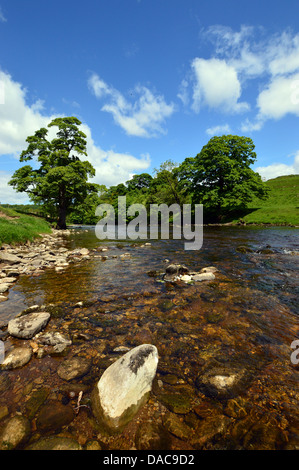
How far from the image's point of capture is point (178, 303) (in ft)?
18.3

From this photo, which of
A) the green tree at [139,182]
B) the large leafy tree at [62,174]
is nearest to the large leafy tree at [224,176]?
the large leafy tree at [62,174]

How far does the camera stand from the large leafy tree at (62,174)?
30.7m

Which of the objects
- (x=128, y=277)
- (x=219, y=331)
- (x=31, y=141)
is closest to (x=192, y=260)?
(x=128, y=277)

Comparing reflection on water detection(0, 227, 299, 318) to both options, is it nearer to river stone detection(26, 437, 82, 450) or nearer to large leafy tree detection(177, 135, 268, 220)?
river stone detection(26, 437, 82, 450)

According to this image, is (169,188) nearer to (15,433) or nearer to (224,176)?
(224,176)

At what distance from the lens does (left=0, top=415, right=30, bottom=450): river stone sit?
206 centimetres

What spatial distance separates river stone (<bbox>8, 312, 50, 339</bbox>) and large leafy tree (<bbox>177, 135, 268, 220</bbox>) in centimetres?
3743

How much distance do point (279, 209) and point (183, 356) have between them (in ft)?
142

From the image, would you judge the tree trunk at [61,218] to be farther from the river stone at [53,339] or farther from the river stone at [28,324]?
the river stone at [53,339]

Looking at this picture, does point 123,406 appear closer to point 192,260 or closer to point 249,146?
point 192,260

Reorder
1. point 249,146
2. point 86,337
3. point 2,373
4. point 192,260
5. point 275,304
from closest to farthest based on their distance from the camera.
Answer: point 2,373 < point 86,337 < point 275,304 < point 192,260 < point 249,146

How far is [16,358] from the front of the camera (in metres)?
3.32

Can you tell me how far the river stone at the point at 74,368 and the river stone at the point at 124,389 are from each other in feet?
1.78
